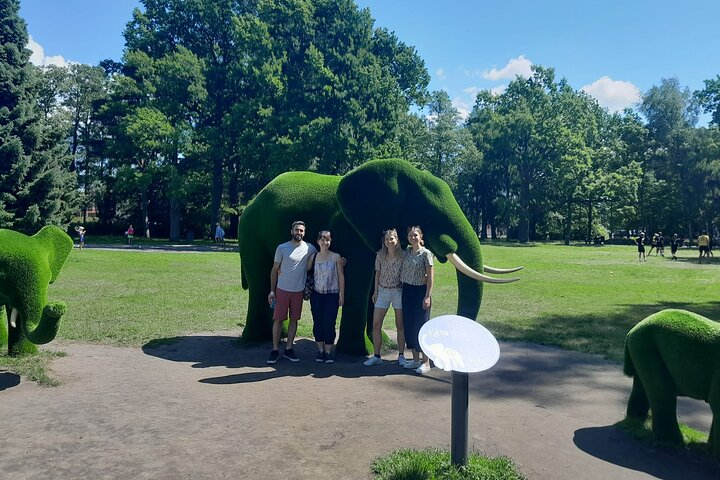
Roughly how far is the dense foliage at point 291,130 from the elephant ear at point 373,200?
24.5m

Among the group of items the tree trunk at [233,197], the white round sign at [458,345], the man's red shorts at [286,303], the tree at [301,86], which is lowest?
the man's red shorts at [286,303]

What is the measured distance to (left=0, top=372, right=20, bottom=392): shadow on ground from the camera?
6.26m

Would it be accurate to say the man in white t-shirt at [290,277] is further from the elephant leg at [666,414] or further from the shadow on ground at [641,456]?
the elephant leg at [666,414]

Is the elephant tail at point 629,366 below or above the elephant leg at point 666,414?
above

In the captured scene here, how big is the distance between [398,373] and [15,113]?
28.5m

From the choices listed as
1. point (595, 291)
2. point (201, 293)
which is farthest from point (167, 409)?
point (595, 291)

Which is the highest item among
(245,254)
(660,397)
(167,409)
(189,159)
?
(189,159)

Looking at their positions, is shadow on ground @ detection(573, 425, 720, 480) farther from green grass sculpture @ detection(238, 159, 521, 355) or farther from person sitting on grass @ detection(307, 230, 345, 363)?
person sitting on grass @ detection(307, 230, 345, 363)

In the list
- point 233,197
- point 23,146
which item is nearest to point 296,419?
point 23,146

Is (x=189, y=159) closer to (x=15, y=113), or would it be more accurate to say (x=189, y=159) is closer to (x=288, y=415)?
(x=15, y=113)

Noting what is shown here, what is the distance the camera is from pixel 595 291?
16.1 meters

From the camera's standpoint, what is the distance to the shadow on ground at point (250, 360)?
273 inches

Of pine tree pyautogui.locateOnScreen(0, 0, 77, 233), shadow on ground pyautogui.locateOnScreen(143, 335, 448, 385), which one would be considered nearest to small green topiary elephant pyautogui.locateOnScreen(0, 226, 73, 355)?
shadow on ground pyautogui.locateOnScreen(143, 335, 448, 385)

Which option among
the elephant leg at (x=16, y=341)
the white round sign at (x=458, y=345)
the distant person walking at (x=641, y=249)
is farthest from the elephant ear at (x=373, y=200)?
the distant person walking at (x=641, y=249)
